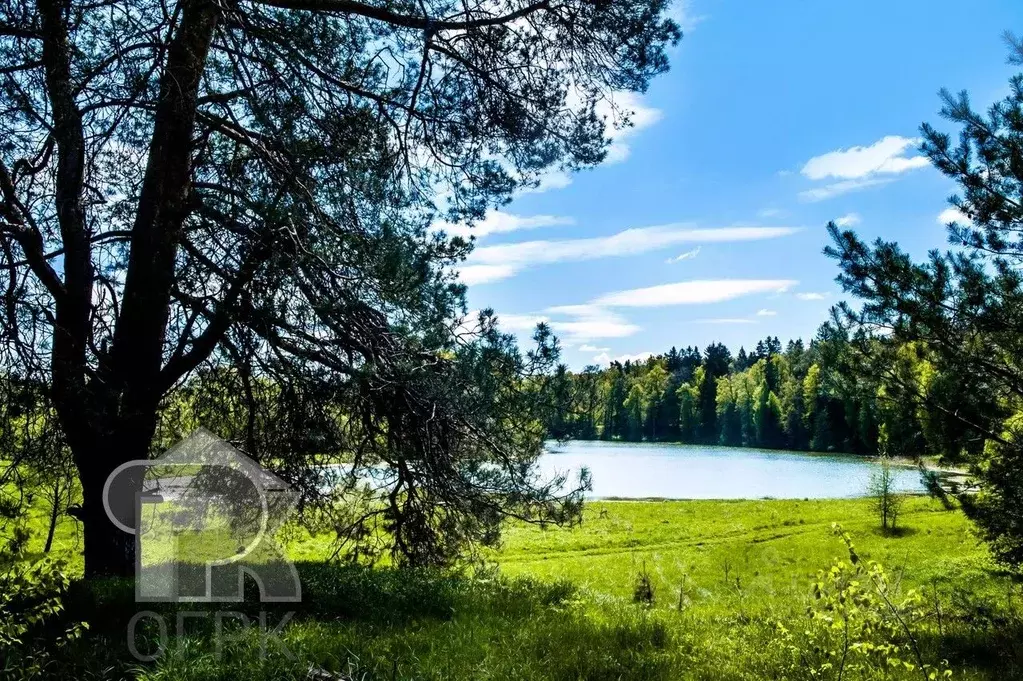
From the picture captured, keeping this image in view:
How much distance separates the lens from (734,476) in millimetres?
42125

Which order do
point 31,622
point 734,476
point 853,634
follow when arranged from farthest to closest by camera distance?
1. point 734,476
2. point 853,634
3. point 31,622

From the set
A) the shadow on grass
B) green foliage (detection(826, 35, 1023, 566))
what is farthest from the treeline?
the shadow on grass

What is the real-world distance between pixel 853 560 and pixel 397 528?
13.0 ft

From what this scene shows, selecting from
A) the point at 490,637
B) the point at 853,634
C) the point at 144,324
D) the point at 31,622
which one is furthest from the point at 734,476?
the point at 31,622

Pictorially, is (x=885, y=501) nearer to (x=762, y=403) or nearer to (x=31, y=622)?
(x=31, y=622)

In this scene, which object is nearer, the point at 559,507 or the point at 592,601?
the point at 559,507

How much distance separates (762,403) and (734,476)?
3645 centimetres

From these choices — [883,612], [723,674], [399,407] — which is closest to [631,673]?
[723,674]

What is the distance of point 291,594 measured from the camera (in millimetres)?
5164

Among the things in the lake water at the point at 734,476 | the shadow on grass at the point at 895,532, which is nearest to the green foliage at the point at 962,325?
the lake water at the point at 734,476

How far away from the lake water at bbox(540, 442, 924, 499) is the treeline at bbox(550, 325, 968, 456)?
139 inches

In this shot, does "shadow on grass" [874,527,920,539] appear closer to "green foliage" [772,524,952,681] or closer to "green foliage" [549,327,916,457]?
"green foliage" [549,327,916,457]

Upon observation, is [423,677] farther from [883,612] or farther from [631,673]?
[883,612]

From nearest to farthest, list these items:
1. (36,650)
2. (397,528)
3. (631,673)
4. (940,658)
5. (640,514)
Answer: (36,650), (631,673), (940,658), (397,528), (640,514)
